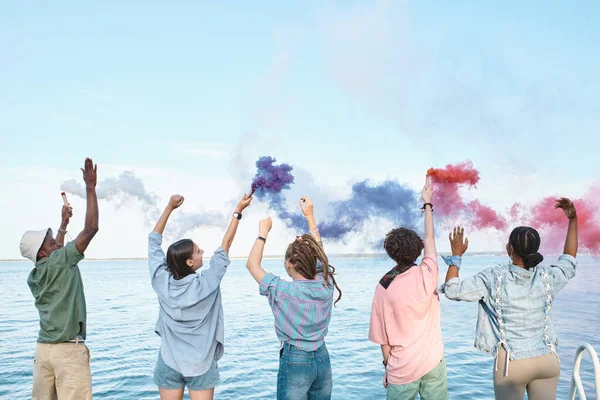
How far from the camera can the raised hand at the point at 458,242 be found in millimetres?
4914

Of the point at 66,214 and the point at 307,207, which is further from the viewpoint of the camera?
the point at 66,214

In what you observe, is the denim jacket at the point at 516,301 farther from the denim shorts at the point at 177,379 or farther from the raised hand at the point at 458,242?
the denim shorts at the point at 177,379

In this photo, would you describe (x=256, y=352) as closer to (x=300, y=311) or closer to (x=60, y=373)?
(x=60, y=373)

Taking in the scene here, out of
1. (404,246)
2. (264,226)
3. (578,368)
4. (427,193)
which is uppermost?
(427,193)

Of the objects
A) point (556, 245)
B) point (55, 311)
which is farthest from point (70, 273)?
point (556, 245)

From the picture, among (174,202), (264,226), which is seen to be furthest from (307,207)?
(174,202)

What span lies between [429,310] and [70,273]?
3.58 meters

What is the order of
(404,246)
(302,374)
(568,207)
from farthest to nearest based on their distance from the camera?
(568,207)
(404,246)
(302,374)

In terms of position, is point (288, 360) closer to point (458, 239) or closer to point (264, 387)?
point (458, 239)

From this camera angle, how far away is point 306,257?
4496 millimetres

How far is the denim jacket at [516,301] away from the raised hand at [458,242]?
1.02 feet

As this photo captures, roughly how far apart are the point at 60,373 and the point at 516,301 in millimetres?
4489

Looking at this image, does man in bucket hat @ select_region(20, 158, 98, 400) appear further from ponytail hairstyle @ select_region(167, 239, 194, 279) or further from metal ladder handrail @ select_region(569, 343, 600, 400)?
metal ladder handrail @ select_region(569, 343, 600, 400)

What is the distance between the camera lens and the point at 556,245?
860 centimetres
